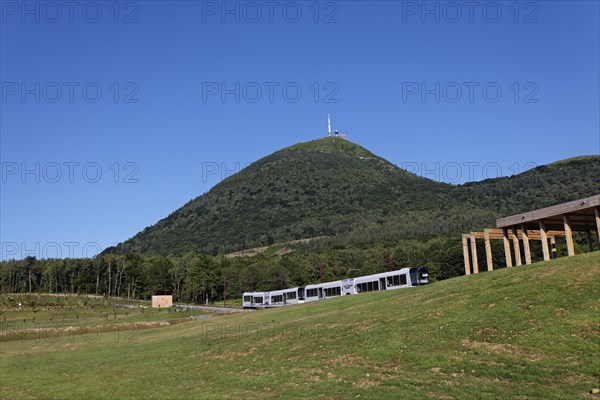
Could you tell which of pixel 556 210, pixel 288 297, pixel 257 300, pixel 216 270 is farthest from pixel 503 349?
pixel 216 270

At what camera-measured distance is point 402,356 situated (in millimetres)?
22281

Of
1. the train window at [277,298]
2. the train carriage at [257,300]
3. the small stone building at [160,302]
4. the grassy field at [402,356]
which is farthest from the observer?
the small stone building at [160,302]

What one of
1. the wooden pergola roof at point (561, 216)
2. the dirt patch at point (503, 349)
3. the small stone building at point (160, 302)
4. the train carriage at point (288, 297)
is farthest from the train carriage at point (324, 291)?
the small stone building at point (160, 302)

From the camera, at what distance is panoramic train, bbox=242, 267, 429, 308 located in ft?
189

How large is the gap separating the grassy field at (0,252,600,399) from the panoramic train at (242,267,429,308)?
788 inches

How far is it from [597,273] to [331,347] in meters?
15.0

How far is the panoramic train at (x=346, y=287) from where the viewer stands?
189 ft

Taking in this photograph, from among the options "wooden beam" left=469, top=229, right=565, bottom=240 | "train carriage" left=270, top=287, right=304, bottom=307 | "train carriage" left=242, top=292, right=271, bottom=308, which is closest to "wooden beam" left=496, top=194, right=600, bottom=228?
"wooden beam" left=469, top=229, right=565, bottom=240

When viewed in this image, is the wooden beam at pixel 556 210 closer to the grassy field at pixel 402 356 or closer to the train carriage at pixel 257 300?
the grassy field at pixel 402 356

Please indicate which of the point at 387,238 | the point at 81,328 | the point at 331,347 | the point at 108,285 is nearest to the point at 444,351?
the point at 331,347

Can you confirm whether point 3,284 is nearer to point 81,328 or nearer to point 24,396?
point 81,328

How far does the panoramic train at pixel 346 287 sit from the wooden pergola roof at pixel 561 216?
1449 centimetres

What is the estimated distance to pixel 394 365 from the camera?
2138cm

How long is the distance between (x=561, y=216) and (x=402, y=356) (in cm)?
2426
